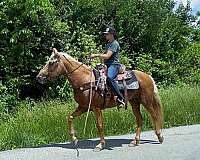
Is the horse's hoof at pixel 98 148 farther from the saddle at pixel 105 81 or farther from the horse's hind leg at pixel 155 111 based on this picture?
the horse's hind leg at pixel 155 111

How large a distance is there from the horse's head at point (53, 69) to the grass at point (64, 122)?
2.33 m

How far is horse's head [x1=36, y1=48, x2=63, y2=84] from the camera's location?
38.5ft

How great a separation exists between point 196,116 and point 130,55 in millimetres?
10789

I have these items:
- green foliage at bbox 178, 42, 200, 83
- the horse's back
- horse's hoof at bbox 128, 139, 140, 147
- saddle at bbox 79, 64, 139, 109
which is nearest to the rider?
saddle at bbox 79, 64, 139, 109

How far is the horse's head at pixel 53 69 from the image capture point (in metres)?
11.7

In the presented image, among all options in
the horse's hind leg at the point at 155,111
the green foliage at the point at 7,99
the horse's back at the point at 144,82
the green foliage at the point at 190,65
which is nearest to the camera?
the horse's back at the point at 144,82

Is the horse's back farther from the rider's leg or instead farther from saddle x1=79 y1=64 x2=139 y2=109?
the rider's leg

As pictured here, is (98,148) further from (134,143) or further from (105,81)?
(105,81)

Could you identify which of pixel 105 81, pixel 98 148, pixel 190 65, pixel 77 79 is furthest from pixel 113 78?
pixel 190 65

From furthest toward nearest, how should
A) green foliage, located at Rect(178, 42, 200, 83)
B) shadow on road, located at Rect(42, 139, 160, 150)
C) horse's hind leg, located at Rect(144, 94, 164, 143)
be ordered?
1. green foliage, located at Rect(178, 42, 200, 83)
2. horse's hind leg, located at Rect(144, 94, 164, 143)
3. shadow on road, located at Rect(42, 139, 160, 150)

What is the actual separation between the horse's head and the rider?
971 millimetres

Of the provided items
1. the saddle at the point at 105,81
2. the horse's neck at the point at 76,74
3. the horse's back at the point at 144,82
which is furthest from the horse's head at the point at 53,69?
the horse's back at the point at 144,82

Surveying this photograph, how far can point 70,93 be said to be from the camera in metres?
23.0

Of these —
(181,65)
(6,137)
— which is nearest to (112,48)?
(6,137)
